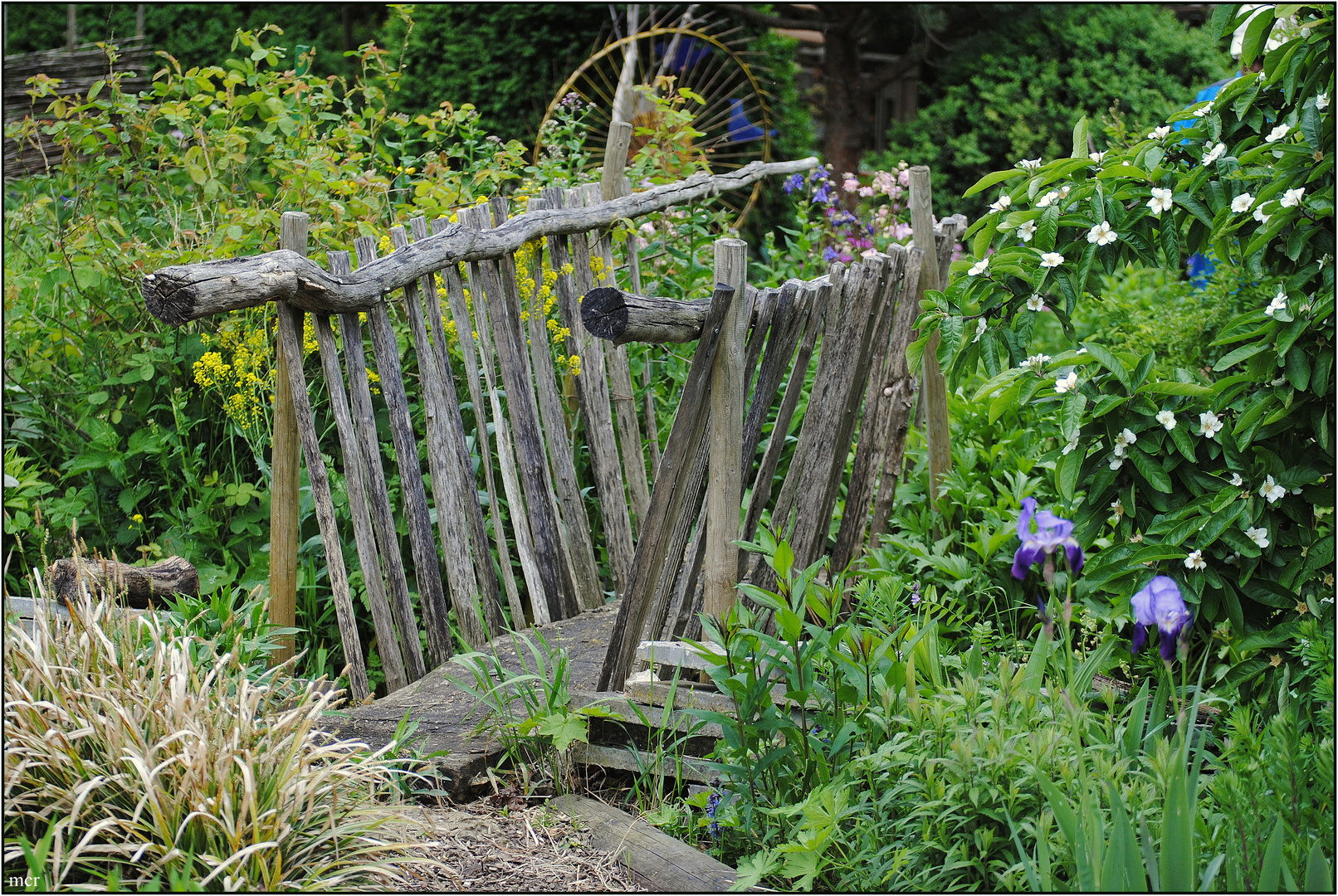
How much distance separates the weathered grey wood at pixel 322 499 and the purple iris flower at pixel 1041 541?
1982mm

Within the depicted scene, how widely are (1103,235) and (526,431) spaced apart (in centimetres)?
197

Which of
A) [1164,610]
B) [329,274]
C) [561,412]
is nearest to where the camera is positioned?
[1164,610]

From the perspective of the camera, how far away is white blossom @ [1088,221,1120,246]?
2.46m

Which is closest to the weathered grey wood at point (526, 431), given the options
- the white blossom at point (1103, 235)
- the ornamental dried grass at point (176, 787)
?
the ornamental dried grass at point (176, 787)

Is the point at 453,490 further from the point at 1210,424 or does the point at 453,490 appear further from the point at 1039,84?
the point at 1039,84

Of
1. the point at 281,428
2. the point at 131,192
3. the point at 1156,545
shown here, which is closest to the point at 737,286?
the point at 1156,545

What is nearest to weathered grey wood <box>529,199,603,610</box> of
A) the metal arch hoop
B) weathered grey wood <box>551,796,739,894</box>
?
weathered grey wood <box>551,796,739,894</box>

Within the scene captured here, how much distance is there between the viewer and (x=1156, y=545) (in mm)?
2453

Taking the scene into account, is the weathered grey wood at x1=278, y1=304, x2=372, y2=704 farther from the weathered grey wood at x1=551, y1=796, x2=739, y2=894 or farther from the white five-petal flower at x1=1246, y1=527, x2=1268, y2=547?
the white five-petal flower at x1=1246, y1=527, x2=1268, y2=547

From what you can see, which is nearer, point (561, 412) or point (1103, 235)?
point (1103, 235)

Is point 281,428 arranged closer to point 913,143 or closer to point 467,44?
point 467,44

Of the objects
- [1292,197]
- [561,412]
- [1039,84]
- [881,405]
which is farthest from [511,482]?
[1039,84]

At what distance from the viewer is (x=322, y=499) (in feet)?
10.0

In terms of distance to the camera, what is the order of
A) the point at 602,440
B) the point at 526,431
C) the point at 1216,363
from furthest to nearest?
the point at 602,440 < the point at 526,431 < the point at 1216,363
